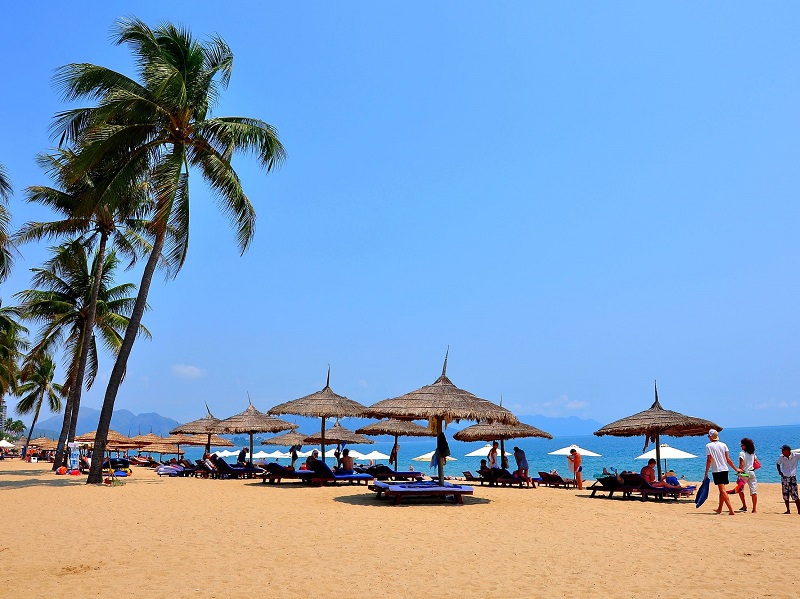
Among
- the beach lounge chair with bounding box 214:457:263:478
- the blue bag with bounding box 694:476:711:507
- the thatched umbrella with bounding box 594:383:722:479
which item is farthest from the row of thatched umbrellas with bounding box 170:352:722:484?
the blue bag with bounding box 694:476:711:507

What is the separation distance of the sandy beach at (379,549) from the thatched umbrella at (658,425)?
3.11 metres

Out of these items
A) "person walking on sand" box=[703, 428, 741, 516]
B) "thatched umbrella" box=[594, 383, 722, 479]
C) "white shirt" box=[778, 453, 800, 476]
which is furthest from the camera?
"thatched umbrella" box=[594, 383, 722, 479]

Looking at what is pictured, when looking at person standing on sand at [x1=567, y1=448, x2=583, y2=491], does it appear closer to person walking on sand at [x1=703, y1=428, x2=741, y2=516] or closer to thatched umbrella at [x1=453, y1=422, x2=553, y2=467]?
thatched umbrella at [x1=453, y1=422, x2=553, y2=467]

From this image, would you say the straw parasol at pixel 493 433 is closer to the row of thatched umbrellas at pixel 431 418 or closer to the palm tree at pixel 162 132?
the row of thatched umbrellas at pixel 431 418

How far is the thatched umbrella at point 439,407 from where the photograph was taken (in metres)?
13.3

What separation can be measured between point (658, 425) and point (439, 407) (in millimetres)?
6081

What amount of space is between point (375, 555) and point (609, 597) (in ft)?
8.80

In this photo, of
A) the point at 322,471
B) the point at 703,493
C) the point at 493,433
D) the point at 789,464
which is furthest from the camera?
the point at 493,433

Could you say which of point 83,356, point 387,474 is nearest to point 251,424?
A: point 387,474

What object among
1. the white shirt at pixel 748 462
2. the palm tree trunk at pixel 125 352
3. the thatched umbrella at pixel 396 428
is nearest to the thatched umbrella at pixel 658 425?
the white shirt at pixel 748 462

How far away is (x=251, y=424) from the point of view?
2192 cm

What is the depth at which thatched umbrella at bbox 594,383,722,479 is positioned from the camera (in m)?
15.9

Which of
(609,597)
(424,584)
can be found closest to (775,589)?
(609,597)

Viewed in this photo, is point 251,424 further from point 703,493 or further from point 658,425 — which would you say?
point 703,493
